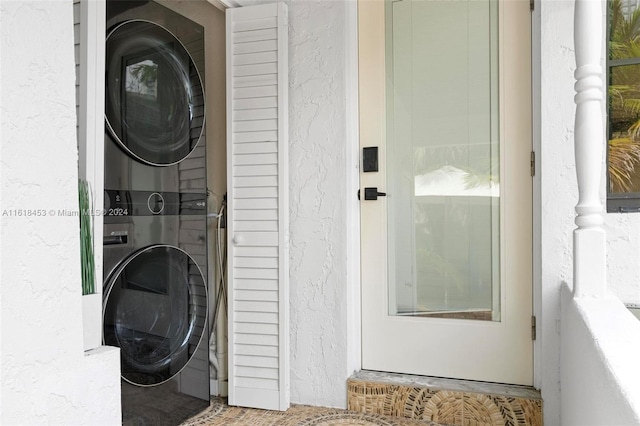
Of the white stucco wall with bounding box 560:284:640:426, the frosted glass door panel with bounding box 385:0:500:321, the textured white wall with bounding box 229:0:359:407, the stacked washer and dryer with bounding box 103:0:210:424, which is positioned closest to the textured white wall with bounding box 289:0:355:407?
the textured white wall with bounding box 229:0:359:407

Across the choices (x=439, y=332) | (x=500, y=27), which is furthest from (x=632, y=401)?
(x=500, y=27)

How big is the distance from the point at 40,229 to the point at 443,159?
5.70 ft

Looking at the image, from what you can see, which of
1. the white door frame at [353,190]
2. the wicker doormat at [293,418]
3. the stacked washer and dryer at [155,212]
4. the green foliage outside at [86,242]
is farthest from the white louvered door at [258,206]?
the green foliage outside at [86,242]

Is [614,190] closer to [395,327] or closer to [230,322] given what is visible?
[395,327]

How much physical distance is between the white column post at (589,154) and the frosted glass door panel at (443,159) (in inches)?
26.3

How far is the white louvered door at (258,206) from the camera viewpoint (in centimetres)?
235

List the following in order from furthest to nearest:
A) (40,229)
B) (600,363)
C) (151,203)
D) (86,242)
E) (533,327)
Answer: (533,327)
(151,203)
(86,242)
(40,229)
(600,363)

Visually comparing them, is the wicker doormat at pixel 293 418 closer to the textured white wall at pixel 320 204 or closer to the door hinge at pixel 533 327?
the textured white wall at pixel 320 204

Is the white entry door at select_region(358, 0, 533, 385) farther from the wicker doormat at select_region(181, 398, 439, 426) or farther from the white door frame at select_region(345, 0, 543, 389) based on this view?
the wicker doormat at select_region(181, 398, 439, 426)

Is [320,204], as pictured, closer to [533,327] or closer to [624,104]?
[533,327]

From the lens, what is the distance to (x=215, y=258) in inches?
101

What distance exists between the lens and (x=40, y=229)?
1193 mm

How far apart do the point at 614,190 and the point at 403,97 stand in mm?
1021

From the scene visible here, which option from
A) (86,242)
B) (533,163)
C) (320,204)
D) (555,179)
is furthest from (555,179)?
(86,242)
